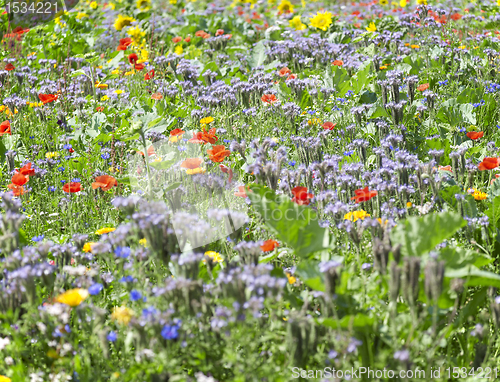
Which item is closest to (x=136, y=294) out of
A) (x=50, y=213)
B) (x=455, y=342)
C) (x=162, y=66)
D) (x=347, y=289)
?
(x=347, y=289)

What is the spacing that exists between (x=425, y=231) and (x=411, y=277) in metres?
0.44

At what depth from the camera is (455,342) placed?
2.83m

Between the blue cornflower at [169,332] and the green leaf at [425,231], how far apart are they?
3.90 ft

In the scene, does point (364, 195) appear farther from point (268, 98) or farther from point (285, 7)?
point (285, 7)

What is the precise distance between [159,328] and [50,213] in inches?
92.4

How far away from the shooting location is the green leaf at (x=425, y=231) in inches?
98.7

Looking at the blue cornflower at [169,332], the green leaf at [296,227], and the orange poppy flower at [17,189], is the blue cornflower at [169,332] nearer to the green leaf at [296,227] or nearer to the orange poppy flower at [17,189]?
the green leaf at [296,227]

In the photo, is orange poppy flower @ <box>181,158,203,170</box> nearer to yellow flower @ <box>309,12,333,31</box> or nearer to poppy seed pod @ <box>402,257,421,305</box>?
poppy seed pod @ <box>402,257,421,305</box>

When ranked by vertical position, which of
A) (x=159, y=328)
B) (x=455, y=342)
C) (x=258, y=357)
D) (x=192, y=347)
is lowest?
(x=455, y=342)

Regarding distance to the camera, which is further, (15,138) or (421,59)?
(421,59)

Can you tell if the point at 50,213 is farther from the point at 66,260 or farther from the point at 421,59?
the point at 421,59

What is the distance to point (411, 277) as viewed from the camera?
7.14ft

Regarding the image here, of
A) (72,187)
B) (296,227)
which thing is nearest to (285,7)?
(72,187)

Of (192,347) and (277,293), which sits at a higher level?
(277,293)
